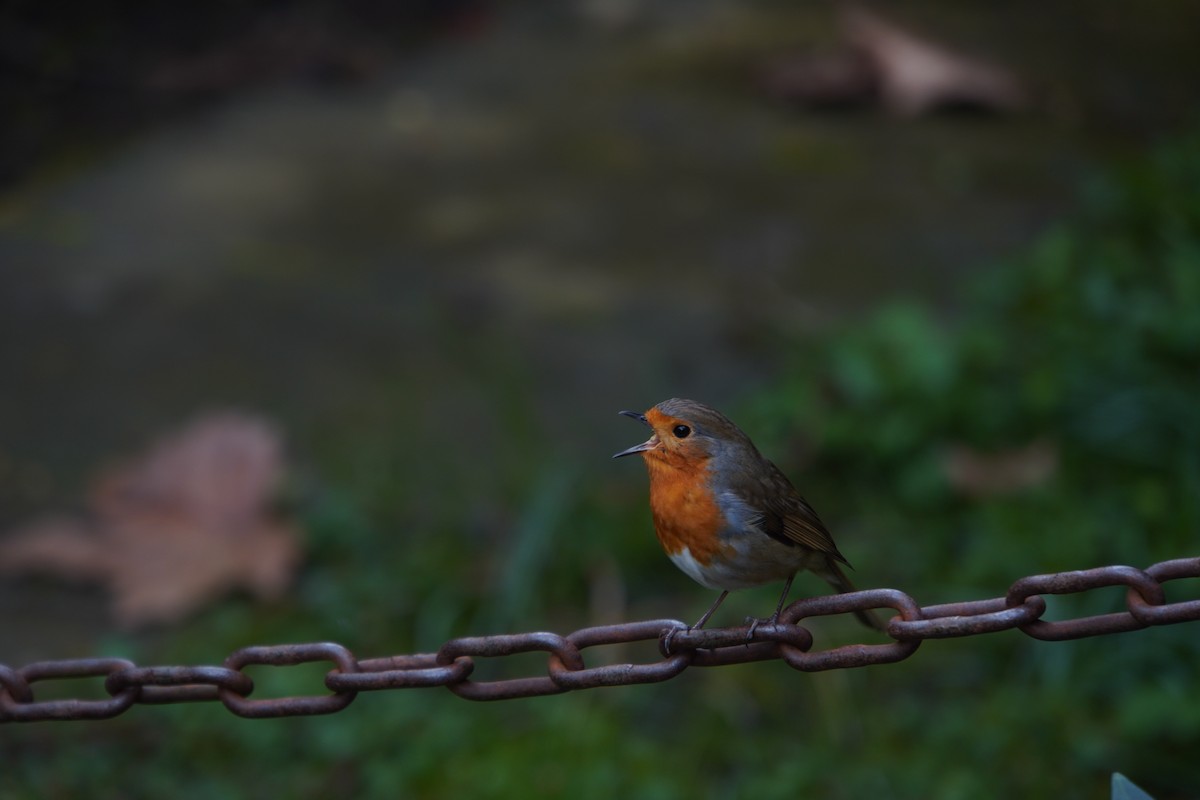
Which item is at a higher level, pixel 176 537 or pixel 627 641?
pixel 176 537

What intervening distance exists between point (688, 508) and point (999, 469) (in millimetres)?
2190

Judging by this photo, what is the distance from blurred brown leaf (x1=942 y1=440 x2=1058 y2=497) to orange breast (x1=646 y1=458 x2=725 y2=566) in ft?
6.72

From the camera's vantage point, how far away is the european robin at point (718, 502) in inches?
76.2

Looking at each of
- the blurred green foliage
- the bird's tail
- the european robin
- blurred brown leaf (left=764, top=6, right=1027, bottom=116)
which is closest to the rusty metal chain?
the european robin

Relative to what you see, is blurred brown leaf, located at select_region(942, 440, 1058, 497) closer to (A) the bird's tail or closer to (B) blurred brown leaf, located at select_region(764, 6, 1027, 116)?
(A) the bird's tail

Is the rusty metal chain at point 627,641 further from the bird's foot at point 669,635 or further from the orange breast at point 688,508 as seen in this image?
the orange breast at point 688,508

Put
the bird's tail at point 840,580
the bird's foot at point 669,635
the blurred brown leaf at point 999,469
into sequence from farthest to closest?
1. the blurred brown leaf at point 999,469
2. the bird's tail at point 840,580
3. the bird's foot at point 669,635

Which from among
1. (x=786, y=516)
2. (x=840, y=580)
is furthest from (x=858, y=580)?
(x=786, y=516)

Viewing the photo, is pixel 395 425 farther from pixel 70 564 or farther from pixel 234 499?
pixel 70 564

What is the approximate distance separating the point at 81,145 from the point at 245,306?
4.81 feet

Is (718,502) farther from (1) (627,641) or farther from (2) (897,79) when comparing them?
(2) (897,79)

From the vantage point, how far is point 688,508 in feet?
6.55

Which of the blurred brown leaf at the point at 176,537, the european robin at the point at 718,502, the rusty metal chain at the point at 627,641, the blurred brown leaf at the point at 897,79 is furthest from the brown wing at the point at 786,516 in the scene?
the blurred brown leaf at the point at 897,79

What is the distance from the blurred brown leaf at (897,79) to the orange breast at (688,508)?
4.34 m
